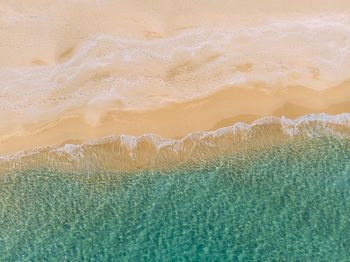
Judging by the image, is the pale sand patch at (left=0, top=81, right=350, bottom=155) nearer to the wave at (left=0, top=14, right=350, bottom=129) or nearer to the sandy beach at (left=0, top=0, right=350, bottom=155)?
the sandy beach at (left=0, top=0, right=350, bottom=155)

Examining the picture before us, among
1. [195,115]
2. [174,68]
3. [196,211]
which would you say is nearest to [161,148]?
[195,115]

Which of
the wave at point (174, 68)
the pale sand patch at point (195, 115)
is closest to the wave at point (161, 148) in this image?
the pale sand patch at point (195, 115)

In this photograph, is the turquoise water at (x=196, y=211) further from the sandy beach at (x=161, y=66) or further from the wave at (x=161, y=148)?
the sandy beach at (x=161, y=66)

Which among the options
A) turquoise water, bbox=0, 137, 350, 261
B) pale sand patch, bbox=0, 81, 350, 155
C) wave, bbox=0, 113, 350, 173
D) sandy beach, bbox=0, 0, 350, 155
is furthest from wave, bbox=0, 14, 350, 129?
turquoise water, bbox=0, 137, 350, 261

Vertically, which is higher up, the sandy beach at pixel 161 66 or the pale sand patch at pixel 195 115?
the sandy beach at pixel 161 66

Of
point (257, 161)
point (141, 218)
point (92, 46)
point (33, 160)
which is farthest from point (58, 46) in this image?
point (257, 161)
